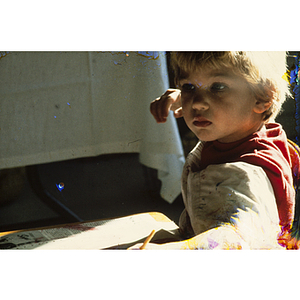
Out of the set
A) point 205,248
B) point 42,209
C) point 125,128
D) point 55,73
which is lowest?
point 205,248

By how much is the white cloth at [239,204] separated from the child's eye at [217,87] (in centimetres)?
18

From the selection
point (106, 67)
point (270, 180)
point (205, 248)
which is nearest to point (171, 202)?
point (205, 248)

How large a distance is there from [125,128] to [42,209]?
0.32m

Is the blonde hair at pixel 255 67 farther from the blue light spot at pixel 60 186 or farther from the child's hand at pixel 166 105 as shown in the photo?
the blue light spot at pixel 60 186

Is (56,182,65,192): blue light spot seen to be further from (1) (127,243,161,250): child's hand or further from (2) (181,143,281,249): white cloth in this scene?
(2) (181,143,281,249): white cloth

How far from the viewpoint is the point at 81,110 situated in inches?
34.1

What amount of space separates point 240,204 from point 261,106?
236mm

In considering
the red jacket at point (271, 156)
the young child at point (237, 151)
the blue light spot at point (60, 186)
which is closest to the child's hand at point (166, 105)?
the young child at point (237, 151)

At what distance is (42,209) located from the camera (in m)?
0.90

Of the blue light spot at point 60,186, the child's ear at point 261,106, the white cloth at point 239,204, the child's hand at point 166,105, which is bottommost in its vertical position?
the white cloth at point 239,204

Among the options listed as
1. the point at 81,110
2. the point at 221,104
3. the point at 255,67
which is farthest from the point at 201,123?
the point at 81,110

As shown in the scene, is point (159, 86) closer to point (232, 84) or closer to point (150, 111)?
point (150, 111)

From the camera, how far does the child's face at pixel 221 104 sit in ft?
2.51

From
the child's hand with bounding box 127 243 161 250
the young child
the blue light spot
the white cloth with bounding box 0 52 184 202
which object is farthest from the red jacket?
the blue light spot
